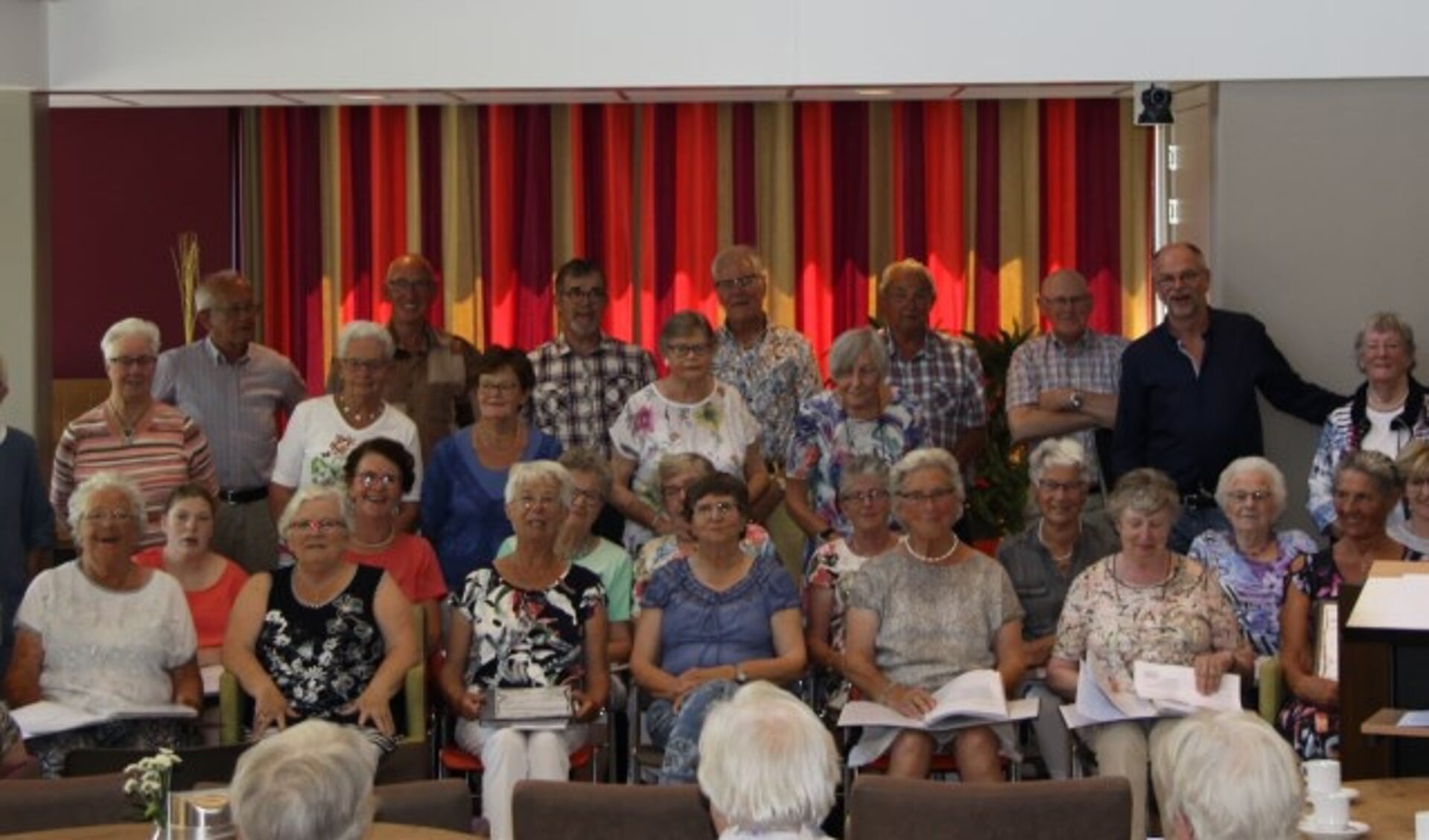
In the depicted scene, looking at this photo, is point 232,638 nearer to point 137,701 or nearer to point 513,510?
point 137,701

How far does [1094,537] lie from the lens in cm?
781

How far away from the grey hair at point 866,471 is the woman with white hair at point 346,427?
141 cm

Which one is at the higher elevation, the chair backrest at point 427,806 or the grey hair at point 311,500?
the grey hair at point 311,500

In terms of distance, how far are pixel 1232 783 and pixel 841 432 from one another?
4153mm

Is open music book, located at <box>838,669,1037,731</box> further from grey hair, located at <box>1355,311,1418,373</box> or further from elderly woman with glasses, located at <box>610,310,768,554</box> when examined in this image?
grey hair, located at <box>1355,311,1418,373</box>

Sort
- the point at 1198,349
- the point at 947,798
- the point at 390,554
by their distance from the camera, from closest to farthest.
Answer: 1. the point at 947,798
2. the point at 390,554
3. the point at 1198,349

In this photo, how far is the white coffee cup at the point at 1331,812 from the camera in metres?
4.80

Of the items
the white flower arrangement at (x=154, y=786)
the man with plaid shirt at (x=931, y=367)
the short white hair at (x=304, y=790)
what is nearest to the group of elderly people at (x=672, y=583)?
the man with plaid shirt at (x=931, y=367)

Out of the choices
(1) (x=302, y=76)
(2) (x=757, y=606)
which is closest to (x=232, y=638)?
(2) (x=757, y=606)

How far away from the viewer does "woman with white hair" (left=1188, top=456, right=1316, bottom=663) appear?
7.51 meters

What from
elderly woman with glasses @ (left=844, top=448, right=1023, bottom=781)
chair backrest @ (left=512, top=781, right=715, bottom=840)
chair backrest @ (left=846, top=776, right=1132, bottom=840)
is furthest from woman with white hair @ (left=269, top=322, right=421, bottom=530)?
chair backrest @ (left=846, top=776, right=1132, bottom=840)

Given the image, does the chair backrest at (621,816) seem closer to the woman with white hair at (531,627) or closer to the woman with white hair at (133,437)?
the woman with white hair at (531,627)

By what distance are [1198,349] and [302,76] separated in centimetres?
307

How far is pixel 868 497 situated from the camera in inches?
303
